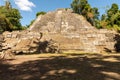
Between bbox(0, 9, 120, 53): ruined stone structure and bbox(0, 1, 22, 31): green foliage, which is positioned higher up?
bbox(0, 1, 22, 31): green foliage

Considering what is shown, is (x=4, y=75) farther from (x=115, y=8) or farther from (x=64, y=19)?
(x=115, y=8)

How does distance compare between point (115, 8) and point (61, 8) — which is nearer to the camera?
point (61, 8)

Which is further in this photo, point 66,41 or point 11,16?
point 11,16

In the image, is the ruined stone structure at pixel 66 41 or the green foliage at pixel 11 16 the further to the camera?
the green foliage at pixel 11 16

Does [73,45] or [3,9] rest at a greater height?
[3,9]

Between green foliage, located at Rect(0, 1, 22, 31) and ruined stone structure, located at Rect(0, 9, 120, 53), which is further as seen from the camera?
green foliage, located at Rect(0, 1, 22, 31)

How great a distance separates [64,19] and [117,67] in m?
27.6

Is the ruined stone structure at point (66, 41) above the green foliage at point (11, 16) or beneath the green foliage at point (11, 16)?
beneath

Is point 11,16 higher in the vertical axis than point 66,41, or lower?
higher

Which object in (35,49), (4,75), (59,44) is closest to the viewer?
(4,75)

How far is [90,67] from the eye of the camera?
959 centimetres

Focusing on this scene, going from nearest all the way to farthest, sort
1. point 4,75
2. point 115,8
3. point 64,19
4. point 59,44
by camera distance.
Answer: point 4,75, point 59,44, point 64,19, point 115,8

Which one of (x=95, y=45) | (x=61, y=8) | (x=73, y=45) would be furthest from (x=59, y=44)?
(x=61, y=8)

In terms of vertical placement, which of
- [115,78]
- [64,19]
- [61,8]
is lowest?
[115,78]
